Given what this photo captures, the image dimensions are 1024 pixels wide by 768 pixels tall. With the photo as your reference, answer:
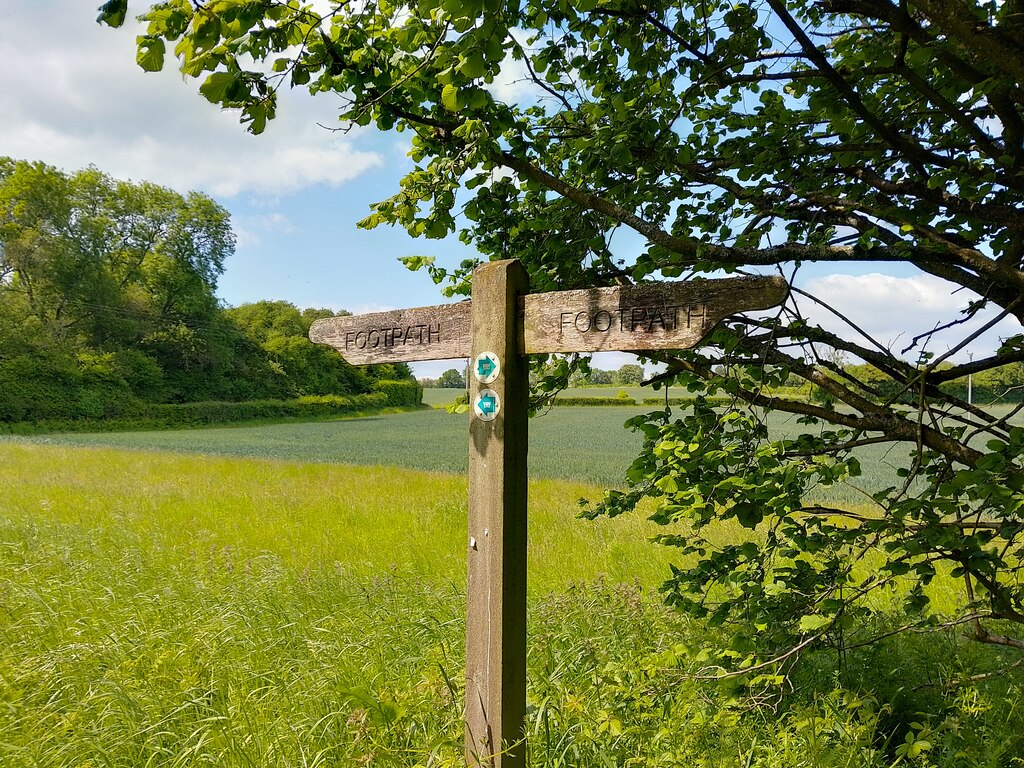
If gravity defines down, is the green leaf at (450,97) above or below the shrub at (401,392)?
above

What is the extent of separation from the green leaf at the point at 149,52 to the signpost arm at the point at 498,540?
1.13 m

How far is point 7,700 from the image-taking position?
2.87 metres

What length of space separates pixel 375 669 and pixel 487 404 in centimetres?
176

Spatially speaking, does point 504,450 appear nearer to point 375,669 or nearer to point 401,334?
point 401,334

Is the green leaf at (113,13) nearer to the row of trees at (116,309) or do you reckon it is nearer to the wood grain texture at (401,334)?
the wood grain texture at (401,334)

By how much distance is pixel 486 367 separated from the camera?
2.12 meters

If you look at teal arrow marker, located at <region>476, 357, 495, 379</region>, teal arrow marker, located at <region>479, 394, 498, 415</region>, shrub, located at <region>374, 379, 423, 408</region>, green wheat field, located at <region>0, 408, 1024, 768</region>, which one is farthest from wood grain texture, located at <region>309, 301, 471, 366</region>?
shrub, located at <region>374, 379, 423, 408</region>

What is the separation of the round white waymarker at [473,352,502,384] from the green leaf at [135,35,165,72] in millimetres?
1270

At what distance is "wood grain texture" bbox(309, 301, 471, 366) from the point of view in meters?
2.28

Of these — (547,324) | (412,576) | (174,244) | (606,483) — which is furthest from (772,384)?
(174,244)

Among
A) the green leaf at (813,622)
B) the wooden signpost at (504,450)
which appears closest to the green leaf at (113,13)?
the wooden signpost at (504,450)

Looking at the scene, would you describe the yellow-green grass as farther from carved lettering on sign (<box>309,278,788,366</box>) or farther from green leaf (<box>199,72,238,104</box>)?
green leaf (<box>199,72,238,104</box>)

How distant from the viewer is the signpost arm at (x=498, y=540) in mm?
2043

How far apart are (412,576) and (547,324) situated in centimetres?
358
